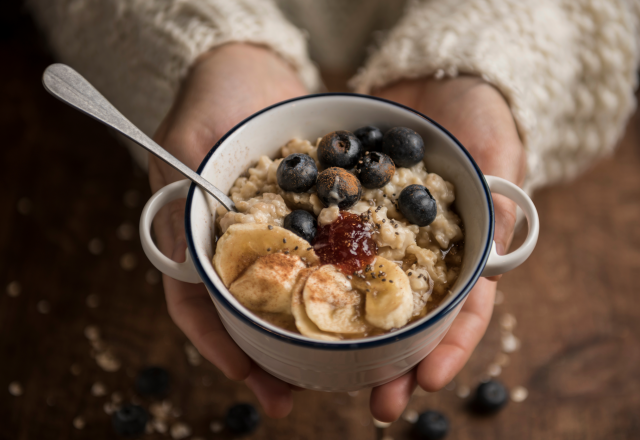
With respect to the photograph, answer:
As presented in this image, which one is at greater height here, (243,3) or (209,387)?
(243,3)

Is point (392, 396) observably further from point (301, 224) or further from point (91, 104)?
point (91, 104)

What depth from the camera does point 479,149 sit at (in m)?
1.38

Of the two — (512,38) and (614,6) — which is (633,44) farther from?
(512,38)

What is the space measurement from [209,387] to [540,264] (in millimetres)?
1182

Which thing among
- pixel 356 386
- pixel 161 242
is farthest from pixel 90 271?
pixel 356 386

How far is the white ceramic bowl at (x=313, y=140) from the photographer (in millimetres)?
885

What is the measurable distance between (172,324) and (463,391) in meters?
0.94

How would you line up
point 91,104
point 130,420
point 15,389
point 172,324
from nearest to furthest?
1. point 91,104
2. point 130,420
3. point 15,389
4. point 172,324

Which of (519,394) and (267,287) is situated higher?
(267,287)

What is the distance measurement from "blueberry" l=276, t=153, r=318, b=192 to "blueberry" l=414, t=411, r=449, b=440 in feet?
2.71

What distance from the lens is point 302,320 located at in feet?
3.07

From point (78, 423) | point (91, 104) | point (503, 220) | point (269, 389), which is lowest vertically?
point (78, 423)

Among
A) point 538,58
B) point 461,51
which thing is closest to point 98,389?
point 461,51

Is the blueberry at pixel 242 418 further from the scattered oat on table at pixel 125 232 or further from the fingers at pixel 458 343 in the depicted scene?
the scattered oat on table at pixel 125 232
